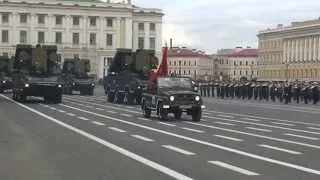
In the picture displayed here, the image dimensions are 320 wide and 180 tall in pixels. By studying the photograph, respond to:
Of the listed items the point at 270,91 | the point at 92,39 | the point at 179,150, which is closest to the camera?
the point at 179,150

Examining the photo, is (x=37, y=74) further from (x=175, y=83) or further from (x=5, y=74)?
(x=5, y=74)

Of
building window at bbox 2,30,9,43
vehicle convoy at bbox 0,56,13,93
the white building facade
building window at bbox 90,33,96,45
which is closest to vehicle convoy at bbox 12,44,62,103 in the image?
vehicle convoy at bbox 0,56,13,93

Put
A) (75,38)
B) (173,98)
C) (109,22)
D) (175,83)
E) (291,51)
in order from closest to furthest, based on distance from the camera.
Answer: (173,98) < (175,83) < (75,38) < (109,22) < (291,51)

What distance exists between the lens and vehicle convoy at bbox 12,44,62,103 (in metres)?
43.7

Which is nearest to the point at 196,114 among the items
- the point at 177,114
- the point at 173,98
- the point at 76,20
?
the point at 173,98

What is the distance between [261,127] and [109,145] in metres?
9.01

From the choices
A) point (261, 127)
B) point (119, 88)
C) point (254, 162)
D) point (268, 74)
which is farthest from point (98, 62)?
point (254, 162)

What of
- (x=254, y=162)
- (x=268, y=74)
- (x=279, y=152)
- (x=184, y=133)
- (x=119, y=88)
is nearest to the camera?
(x=254, y=162)

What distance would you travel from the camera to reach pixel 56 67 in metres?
45.8

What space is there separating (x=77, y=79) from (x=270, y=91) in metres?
18.3

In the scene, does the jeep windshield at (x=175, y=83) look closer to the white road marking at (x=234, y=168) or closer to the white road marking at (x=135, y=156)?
the white road marking at (x=135, y=156)

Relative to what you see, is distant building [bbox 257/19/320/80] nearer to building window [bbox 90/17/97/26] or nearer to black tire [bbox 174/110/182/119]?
building window [bbox 90/17/97/26]

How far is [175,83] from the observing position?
30219 mm

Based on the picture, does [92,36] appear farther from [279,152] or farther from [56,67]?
[279,152]
